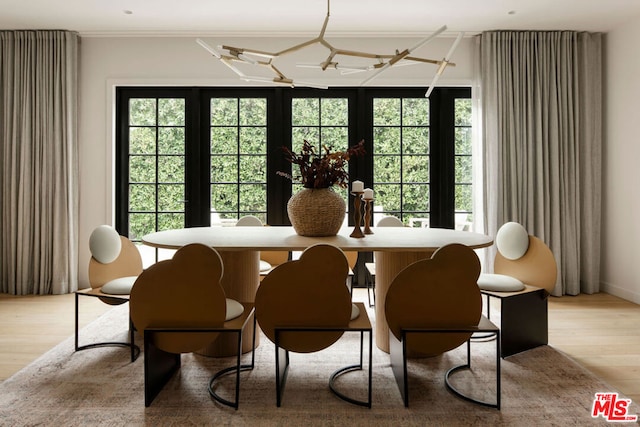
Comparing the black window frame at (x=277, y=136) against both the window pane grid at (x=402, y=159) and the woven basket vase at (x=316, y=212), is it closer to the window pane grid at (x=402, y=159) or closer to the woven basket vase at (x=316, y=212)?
the window pane grid at (x=402, y=159)

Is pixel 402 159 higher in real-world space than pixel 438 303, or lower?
higher

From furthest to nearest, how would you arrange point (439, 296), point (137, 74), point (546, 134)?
point (137, 74)
point (546, 134)
point (439, 296)

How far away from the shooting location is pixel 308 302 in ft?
6.47

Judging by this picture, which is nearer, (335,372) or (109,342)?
(335,372)

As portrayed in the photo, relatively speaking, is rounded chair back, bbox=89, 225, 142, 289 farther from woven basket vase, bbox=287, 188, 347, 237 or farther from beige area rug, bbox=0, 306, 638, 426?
woven basket vase, bbox=287, 188, 347, 237

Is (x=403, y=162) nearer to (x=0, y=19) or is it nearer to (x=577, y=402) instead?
(x=577, y=402)

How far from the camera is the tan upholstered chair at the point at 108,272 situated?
2.65m

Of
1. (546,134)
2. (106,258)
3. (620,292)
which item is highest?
(546,134)

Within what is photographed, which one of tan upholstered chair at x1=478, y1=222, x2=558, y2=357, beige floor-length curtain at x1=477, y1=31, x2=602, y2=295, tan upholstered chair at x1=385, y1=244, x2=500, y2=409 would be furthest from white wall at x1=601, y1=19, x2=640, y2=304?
tan upholstered chair at x1=385, y1=244, x2=500, y2=409

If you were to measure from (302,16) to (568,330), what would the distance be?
3477 mm

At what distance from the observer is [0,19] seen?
4102 millimetres

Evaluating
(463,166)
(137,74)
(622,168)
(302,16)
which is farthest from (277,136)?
(622,168)

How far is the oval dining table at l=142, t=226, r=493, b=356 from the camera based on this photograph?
228 cm

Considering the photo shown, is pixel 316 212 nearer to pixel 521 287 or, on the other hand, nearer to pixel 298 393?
pixel 298 393
